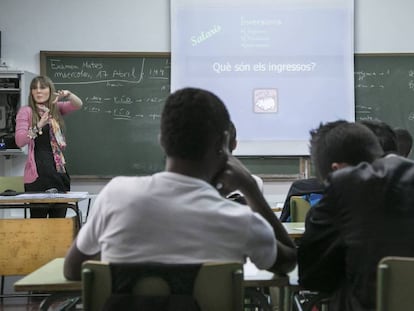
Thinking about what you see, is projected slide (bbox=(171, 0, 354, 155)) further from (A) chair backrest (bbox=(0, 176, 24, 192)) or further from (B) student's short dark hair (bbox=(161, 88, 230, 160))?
(B) student's short dark hair (bbox=(161, 88, 230, 160))

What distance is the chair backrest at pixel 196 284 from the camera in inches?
54.2

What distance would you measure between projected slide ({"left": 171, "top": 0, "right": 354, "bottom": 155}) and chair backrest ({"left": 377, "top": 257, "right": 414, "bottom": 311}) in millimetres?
4434

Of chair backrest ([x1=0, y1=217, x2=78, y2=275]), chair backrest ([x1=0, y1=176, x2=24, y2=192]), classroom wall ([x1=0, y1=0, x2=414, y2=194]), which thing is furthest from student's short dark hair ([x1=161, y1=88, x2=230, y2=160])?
classroom wall ([x1=0, y1=0, x2=414, y2=194])

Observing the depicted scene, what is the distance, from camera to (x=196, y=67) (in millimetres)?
5918

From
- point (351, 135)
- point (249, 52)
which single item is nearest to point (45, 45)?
point (249, 52)

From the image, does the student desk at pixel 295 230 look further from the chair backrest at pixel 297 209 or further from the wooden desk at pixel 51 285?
the wooden desk at pixel 51 285

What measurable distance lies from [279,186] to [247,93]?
3.44 feet

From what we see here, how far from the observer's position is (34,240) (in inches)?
111

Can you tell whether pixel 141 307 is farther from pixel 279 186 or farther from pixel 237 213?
pixel 279 186

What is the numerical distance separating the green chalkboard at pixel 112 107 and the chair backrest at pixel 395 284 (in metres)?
4.54

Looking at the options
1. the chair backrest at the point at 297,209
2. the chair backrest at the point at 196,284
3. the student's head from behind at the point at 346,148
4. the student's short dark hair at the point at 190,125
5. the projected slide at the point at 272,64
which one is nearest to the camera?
the chair backrest at the point at 196,284

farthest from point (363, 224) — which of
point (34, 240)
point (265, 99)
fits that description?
point (265, 99)

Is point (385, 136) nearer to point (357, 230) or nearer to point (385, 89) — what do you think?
point (357, 230)

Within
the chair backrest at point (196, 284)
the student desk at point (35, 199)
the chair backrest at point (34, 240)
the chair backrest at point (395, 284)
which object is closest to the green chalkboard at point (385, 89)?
the student desk at point (35, 199)
